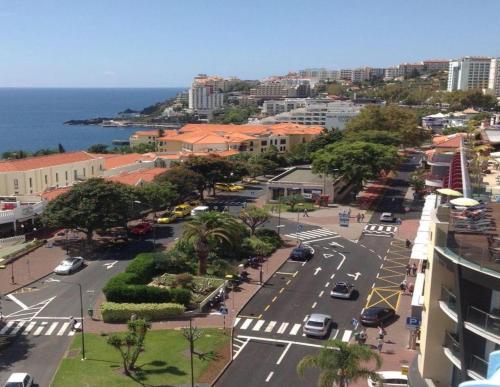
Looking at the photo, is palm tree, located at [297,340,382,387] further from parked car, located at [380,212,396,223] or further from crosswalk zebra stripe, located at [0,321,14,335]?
parked car, located at [380,212,396,223]

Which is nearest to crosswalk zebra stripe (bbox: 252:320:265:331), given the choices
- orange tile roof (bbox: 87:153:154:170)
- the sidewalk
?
the sidewalk

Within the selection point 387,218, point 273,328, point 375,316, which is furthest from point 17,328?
point 387,218

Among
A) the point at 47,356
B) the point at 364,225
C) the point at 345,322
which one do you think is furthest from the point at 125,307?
the point at 364,225

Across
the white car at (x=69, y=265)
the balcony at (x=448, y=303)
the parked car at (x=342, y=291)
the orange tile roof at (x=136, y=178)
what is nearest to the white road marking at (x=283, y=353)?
the parked car at (x=342, y=291)

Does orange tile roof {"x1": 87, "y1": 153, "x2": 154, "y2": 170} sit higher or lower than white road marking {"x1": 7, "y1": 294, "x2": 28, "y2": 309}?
higher

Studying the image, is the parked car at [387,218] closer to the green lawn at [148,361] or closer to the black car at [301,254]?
the black car at [301,254]
